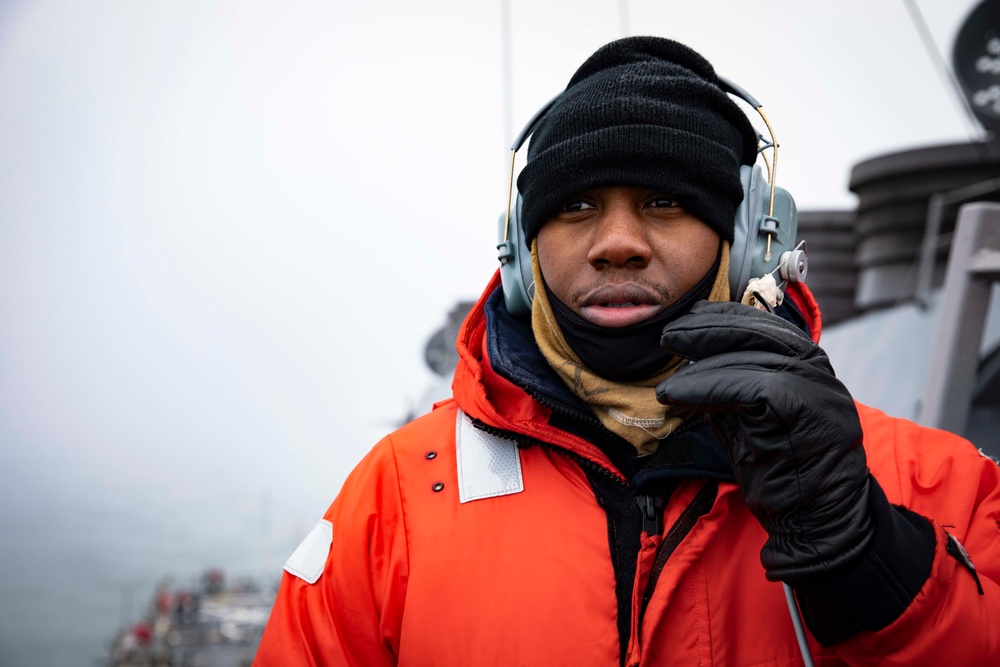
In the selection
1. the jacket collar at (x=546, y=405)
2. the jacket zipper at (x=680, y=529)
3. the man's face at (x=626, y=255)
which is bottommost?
the jacket zipper at (x=680, y=529)

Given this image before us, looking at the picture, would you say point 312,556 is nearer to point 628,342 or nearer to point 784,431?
point 628,342

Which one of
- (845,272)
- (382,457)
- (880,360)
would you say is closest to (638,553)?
(382,457)

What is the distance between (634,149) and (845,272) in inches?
303

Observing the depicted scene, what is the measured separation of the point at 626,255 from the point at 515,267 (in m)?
0.28

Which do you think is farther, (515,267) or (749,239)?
(515,267)

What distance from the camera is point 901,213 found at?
24.7 ft

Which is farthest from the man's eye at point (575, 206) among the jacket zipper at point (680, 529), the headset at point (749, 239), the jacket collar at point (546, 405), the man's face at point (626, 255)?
the jacket zipper at point (680, 529)

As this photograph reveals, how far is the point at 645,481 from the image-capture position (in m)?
1.41

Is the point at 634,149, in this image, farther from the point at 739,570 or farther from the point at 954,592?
the point at 954,592

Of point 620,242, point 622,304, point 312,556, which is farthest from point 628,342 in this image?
point 312,556

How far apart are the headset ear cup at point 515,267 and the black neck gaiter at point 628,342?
14 cm

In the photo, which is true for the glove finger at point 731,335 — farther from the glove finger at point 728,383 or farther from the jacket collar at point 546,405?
the jacket collar at point 546,405

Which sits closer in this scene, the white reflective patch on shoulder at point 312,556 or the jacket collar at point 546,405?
the jacket collar at point 546,405

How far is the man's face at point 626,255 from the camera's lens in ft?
4.78
